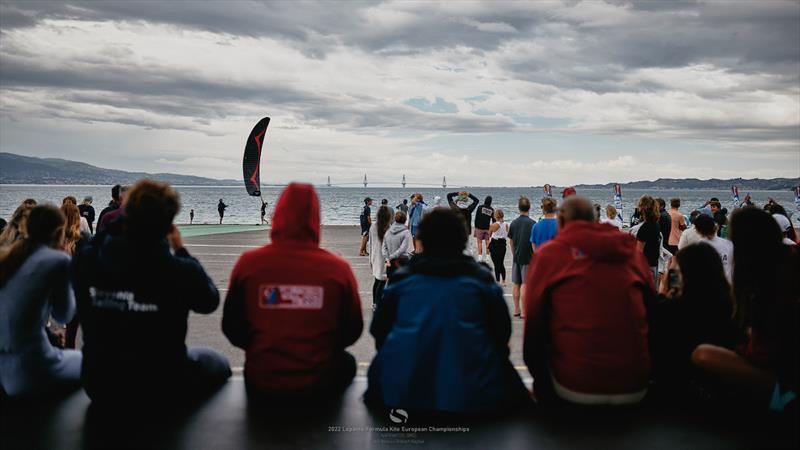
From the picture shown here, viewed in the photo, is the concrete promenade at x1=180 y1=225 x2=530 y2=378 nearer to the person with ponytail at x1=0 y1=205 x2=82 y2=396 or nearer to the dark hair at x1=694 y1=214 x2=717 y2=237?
the person with ponytail at x1=0 y1=205 x2=82 y2=396

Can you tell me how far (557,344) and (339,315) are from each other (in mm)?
1222

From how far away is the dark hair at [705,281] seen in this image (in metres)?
3.47

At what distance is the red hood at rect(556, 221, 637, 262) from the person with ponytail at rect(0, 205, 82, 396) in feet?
9.81

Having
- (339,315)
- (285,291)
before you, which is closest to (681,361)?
(339,315)

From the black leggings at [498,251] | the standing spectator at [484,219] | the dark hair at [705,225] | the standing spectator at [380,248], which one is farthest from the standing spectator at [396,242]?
the standing spectator at [484,219]

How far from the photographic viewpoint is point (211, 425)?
10.9 ft

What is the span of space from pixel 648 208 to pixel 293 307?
717 centimetres

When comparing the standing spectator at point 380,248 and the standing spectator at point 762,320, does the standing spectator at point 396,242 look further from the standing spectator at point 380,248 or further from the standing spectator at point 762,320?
the standing spectator at point 762,320

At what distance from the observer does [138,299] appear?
10.3ft

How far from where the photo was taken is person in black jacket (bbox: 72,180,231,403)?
10.3 ft

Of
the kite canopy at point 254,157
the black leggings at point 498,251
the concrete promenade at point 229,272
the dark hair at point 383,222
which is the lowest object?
the concrete promenade at point 229,272

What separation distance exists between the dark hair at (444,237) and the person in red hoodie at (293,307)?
1.62ft

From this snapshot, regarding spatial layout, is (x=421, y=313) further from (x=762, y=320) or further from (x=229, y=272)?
(x=229, y=272)

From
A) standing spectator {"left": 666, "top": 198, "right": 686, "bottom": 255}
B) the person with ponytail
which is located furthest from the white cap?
the person with ponytail
